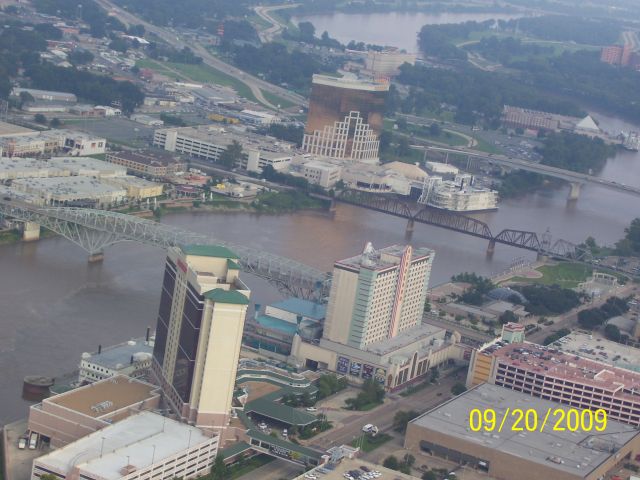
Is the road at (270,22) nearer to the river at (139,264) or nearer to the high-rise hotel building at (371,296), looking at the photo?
the river at (139,264)

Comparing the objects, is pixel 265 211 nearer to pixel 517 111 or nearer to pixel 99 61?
pixel 99 61

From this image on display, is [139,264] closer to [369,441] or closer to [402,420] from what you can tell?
[402,420]

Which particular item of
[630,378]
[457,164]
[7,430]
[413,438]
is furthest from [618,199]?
[7,430]

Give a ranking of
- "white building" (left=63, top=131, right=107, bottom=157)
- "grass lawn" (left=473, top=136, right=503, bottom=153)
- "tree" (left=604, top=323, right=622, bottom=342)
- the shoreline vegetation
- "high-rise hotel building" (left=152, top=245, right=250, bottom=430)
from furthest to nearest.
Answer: "grass lawn" (left=473, top=136, right=503, bottom=153), "white building" (left=63, top=131, right=107, bottom=157), the shoreline vegetation, "tree" (left=604, top=323, right=622, bottom=342), "high-rise hotel building" (left=152, top=245, right=250, bottom=430)

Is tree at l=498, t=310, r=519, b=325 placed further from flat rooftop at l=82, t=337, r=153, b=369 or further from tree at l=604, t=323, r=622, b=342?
flat rooftop at l=82, t=337, r=153, b=369

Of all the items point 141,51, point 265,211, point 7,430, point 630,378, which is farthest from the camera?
point 141,51

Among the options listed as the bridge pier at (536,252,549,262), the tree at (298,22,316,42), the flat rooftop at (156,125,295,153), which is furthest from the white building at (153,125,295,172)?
the tree at (298,22,316,42)
